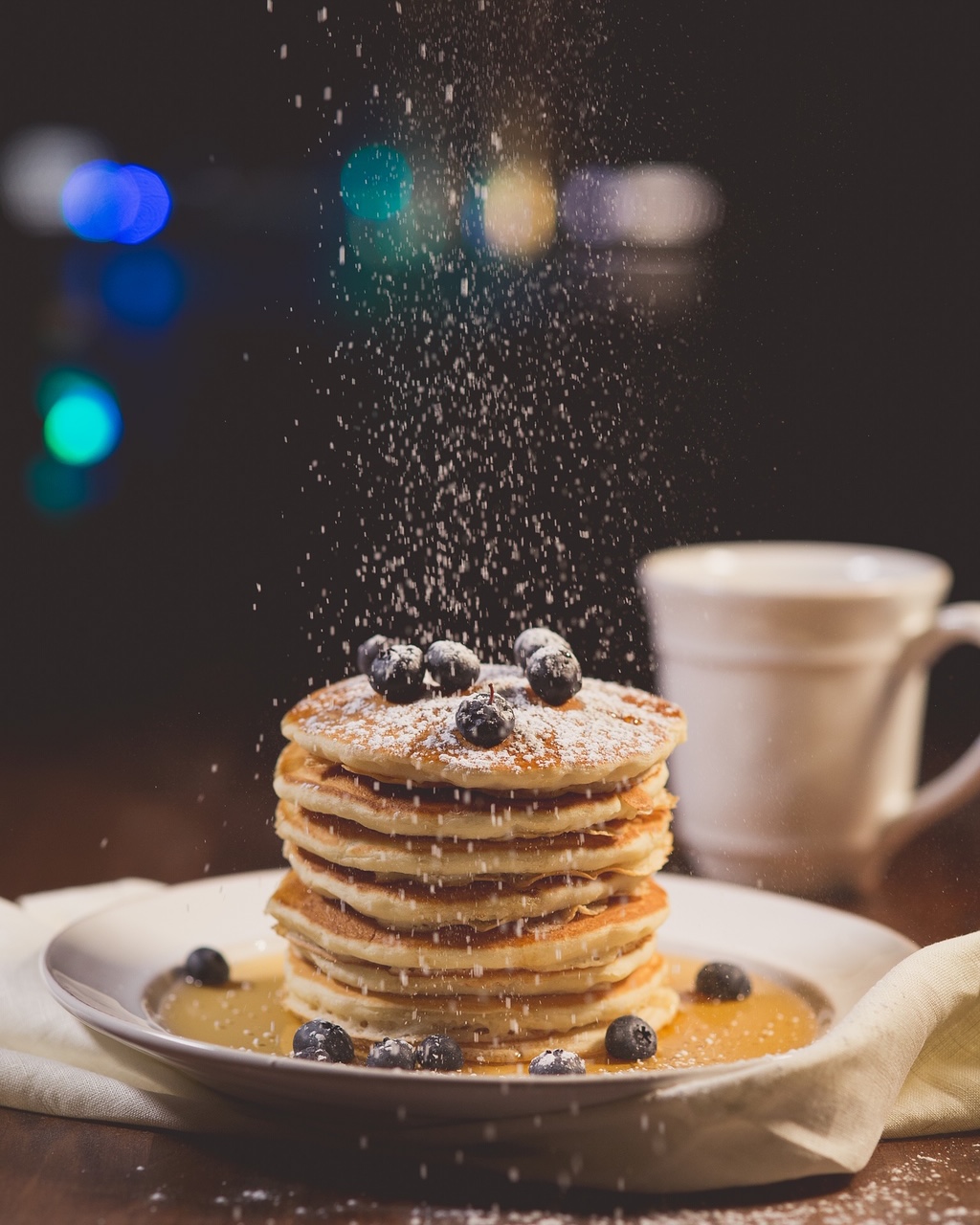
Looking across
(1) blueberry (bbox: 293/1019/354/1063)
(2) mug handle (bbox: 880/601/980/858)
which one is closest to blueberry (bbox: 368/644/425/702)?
(1) blueberry (bbox: 293/1019/354/1063)

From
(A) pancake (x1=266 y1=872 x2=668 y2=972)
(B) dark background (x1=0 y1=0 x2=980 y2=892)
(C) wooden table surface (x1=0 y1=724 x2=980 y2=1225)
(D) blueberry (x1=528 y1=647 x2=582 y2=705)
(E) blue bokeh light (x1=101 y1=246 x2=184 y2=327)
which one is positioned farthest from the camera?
(E) blue bokeh light (x1=101 y1=246 x2=184 y2=327)

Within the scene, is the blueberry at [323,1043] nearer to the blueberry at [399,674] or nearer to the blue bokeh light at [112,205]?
the blueberry at [399,674]

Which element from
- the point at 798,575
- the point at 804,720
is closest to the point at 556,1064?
the point at 804,720

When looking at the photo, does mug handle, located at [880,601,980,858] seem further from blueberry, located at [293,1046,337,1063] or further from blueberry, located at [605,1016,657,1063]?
blueberry, located at [293,1046,337,1063]

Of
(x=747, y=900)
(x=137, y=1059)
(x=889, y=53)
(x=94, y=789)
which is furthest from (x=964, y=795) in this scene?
(x=94, y=789)

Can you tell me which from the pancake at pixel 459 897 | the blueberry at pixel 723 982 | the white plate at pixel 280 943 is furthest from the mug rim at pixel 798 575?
the pancake at pixel 459 897

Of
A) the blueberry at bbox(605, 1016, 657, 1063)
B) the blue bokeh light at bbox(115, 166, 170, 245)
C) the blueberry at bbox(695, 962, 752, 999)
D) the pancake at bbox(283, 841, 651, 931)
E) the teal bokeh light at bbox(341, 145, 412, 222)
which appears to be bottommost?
the blueberry at bbox(695, 962, 752, 999)
